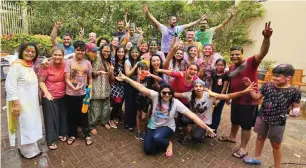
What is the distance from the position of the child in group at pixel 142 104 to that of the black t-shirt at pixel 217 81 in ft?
4.38

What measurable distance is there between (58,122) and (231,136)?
353cm

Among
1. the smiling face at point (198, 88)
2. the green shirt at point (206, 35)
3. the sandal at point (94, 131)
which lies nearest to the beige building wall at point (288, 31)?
the green shirt at point (206, 35)

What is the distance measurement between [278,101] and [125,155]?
106 inches

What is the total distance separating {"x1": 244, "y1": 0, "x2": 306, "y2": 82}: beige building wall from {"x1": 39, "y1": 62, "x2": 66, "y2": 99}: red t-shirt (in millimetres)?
10298

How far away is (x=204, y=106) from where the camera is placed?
4.04 m

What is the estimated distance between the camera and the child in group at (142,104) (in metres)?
4.13

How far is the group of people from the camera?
3.26 metres

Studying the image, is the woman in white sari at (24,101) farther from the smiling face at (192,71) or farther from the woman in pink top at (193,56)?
the woman in pink top at (193,56)

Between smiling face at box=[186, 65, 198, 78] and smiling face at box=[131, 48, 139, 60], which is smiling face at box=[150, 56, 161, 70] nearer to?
smiling face at box=[131, 48, 139, 60]

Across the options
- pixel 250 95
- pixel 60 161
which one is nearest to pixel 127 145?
pixel 60 161

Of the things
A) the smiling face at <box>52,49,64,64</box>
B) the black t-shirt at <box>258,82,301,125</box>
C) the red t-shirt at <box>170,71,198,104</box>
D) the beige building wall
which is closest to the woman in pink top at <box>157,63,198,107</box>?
the red t-shirt at <box>170,71,198,104</box>

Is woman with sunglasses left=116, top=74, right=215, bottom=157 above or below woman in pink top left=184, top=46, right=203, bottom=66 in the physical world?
below

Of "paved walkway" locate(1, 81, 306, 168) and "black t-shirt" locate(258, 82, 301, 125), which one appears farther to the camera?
"paved walkway" locate(1, 81, 306, 168)

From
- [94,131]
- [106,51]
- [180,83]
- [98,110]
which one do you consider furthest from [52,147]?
[180,83]
